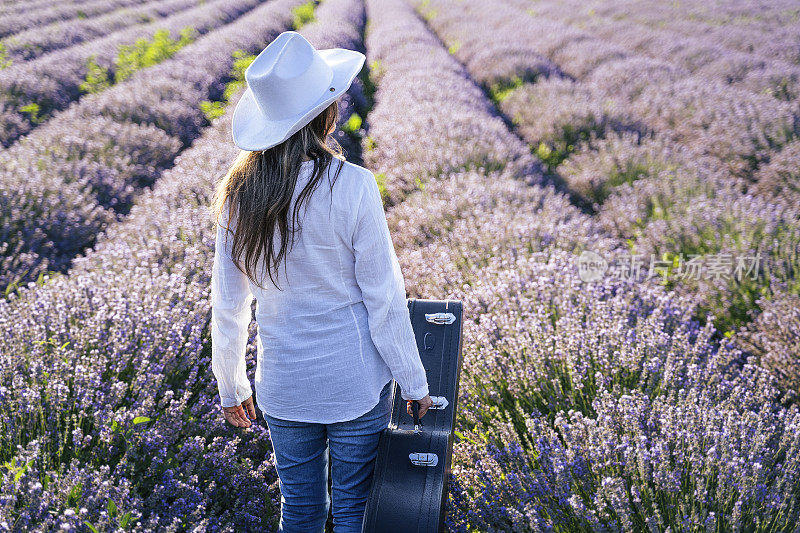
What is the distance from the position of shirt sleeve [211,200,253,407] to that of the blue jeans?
139mm

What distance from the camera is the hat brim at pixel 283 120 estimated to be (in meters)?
1.37

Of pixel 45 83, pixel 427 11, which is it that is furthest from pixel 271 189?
pixel 427 11

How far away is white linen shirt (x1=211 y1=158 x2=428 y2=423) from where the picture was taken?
1.42m

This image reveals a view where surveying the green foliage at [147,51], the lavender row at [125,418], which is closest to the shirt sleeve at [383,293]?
the lavender row at [125,418]

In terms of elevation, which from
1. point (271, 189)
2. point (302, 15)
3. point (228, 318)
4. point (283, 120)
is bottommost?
point (302, 15)

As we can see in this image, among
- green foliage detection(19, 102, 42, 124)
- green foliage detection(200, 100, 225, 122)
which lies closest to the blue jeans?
green foliage detection(200, 100, 225, 122)

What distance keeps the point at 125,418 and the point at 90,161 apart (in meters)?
3.96

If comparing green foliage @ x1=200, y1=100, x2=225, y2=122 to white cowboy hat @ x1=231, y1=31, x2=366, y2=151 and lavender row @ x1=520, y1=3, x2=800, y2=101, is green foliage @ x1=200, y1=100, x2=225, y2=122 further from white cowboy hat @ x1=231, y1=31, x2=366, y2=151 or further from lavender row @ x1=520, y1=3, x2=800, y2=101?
lavender row @ x1=520, y1=3, x2=800, y2=101

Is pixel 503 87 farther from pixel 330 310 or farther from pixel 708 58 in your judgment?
pixel 330 310

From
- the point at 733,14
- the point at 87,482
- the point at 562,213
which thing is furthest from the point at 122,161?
the point at 733,14

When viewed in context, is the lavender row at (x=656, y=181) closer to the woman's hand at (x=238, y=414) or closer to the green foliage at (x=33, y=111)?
the woman's hand at (x=238, y=414)

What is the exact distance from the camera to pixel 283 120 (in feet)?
4.56

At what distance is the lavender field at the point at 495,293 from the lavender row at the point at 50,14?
16.3 feet

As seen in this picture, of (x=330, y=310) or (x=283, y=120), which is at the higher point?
(x=283, y=120)
